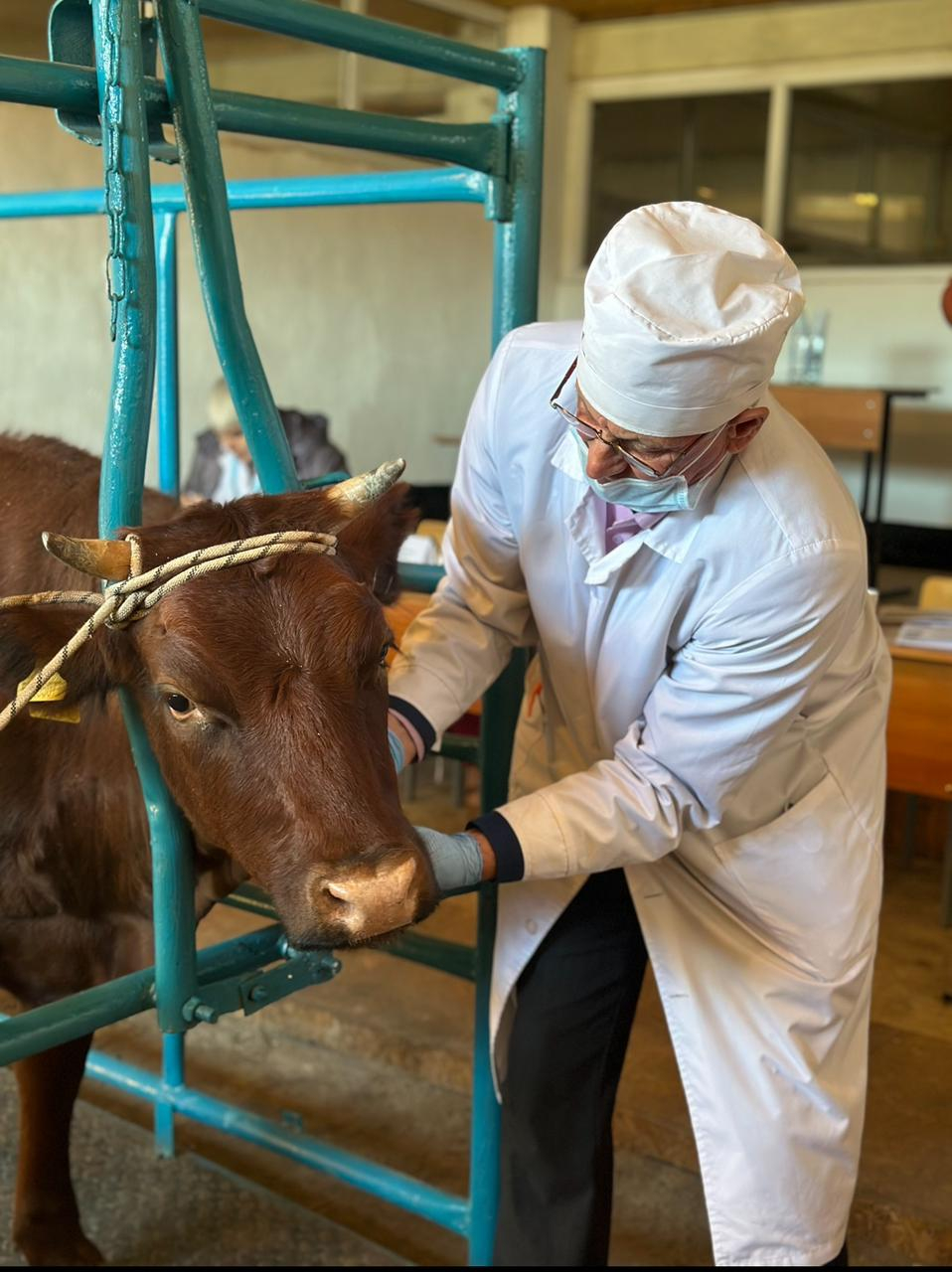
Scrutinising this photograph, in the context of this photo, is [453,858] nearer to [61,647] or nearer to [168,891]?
[168,891]

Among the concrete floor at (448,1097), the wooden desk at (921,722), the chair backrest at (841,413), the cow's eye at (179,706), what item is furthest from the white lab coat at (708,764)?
the chair backrest at (841,413)

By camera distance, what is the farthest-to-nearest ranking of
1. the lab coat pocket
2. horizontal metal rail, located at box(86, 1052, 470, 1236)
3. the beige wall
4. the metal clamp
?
the beige wall, horizontal metal rail, located at box(86, 1052, 470, 1236), the lab coat pocket, the metal clamp

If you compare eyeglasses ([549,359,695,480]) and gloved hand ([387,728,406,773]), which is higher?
eyeglasses ([549,359,695,480])

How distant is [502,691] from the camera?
1960mm

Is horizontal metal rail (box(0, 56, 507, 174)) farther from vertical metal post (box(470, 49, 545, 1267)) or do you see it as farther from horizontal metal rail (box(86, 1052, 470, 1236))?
horizontal metal rail (box(86, 1052, 470, 1236))

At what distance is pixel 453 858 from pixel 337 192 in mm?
942

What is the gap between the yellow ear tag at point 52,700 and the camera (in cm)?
131

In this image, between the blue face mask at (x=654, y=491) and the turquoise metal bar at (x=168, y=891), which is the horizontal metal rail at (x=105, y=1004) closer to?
the turquoise metal bar at (x=168, y=891)

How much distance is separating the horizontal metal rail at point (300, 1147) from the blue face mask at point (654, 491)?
116 centimetres

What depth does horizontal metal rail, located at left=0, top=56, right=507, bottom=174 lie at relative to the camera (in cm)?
119

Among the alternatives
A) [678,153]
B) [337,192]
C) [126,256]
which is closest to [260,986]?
[126,256]

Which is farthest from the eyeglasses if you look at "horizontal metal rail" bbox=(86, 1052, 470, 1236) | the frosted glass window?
the frosted glass window

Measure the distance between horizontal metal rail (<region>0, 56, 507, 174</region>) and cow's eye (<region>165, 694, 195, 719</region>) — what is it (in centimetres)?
55

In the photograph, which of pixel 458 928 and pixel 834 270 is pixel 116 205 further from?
pixel 834 270
